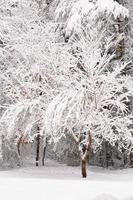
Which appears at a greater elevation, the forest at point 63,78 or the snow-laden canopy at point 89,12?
the snow-laden canopy at point 89,12

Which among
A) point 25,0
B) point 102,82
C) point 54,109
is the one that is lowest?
point 54,109

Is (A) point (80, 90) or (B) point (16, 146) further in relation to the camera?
(B) point (16, 146)

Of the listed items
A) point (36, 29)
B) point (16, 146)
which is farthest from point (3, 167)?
point (36, 29)

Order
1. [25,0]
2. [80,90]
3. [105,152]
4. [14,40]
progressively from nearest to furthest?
1. [80,90]
2. [14,40]
3. [25,0]
4. [105,152]

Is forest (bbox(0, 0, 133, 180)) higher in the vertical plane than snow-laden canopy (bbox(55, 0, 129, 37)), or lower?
lower

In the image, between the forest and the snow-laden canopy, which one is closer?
the forest

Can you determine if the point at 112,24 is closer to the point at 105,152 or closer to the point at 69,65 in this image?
the point at 69,65

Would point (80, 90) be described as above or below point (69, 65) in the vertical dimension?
below

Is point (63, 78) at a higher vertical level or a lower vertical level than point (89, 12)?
lower

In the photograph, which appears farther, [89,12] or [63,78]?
[89,12]

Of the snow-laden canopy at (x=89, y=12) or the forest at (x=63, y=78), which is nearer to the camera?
the forest at (x=63, y=78)

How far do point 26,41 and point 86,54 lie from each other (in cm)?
A: 315

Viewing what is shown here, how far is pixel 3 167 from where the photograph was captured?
63.3 feet

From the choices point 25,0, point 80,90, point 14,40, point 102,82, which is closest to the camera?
point 80,90
